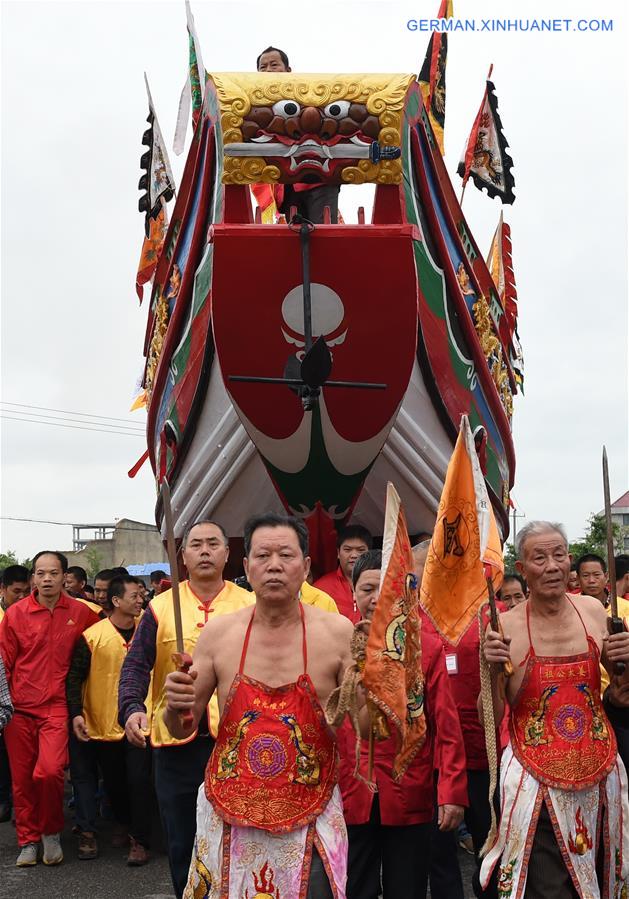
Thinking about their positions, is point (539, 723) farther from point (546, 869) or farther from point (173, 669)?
point (173, 669)

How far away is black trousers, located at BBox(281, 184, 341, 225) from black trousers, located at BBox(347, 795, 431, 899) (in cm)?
440

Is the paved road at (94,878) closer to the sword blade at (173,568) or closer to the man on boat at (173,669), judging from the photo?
the man on boat at (173,669)

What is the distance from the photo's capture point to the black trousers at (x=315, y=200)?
685 centimetres

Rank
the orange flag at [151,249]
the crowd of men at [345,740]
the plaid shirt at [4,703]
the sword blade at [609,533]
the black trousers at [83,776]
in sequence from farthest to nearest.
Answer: the orange flag at [151,249], the black trousers at [83,776], the plaid shirt at [4,703], the sword blade at [609,533], the crowd of men at [345,740]

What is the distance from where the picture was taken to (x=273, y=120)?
5934 mm

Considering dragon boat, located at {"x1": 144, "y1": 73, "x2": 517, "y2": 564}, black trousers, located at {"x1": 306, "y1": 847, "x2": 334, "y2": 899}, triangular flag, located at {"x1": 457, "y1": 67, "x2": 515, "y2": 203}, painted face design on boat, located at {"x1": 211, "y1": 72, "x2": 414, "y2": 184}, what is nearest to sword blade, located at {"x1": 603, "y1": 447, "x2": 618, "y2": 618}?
black trousers, located at {"x1": 306, "y1": 847, "x2": 334, "y2": 899}

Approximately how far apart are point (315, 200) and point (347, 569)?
2689 mm

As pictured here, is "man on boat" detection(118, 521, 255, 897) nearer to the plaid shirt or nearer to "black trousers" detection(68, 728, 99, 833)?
the plaid shirt

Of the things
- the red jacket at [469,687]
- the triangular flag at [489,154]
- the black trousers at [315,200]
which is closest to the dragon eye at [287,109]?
the black trousers at [315,200]

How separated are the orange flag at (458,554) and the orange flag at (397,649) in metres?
0.66

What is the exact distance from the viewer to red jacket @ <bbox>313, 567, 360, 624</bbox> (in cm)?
545

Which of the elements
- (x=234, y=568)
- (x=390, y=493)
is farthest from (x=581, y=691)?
(x=234, y=568)

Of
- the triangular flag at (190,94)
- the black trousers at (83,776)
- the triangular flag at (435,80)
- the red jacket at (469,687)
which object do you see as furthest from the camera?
the triangular flag at (435,80)

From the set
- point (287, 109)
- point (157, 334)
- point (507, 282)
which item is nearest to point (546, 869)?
point (287, 109)
